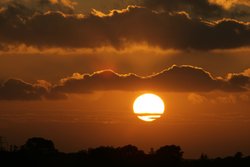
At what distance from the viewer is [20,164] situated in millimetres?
199500

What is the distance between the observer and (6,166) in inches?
7751

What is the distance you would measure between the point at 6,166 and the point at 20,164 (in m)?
4.26
